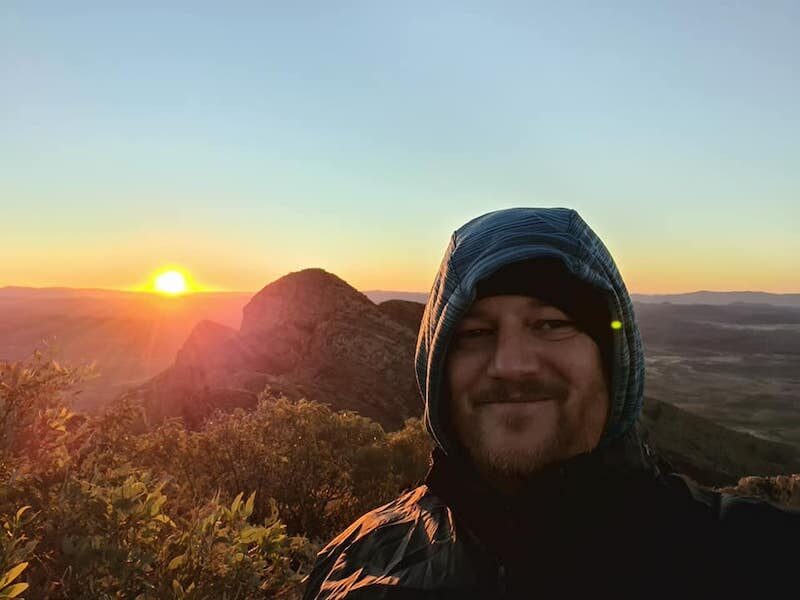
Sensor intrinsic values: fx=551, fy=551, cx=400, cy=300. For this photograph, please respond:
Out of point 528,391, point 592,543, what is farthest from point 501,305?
point 592,543

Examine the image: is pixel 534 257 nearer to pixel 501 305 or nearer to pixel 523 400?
pixel 501 305

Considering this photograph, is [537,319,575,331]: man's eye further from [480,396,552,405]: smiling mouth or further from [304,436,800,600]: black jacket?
[304,436,800,600]: black jacket

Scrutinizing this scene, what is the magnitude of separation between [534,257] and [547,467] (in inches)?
23.9

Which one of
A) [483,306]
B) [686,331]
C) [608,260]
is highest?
[608,260]

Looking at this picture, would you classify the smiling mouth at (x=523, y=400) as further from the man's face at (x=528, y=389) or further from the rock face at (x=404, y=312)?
the rock face at (x=404, y=312)

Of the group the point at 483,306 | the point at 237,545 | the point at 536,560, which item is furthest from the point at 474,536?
the point at 237,545

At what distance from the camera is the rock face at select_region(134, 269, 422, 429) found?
1950 centimetres

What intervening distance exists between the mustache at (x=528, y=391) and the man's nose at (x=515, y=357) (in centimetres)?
3

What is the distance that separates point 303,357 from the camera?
924 inches

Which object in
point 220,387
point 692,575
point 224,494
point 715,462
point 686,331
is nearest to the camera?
point 692,575

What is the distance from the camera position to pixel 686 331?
18238 cm

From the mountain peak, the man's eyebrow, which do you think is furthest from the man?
the mountain peak

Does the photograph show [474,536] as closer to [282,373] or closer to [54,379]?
[54,379]

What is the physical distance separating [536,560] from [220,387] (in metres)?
19.1
